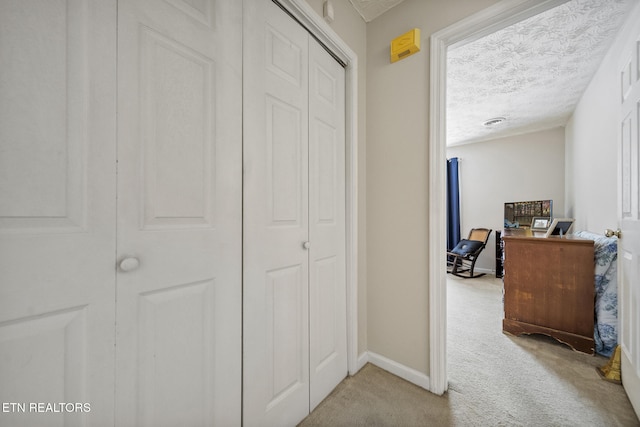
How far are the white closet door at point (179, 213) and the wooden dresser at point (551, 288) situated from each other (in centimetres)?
247

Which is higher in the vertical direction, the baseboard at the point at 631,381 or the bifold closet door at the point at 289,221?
the bifold closet door at the point at 289,221

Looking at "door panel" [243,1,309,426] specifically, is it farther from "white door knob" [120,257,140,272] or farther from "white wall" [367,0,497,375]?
"white wall" [367,0,497,375]

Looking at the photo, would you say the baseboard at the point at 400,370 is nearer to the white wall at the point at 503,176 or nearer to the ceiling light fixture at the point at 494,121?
the ceiling light fixture at the point at 494,121

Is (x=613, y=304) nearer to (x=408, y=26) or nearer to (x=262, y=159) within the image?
(x=408, y=26)

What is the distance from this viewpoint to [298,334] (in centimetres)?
123

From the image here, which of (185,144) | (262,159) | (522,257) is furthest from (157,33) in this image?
(522,257)

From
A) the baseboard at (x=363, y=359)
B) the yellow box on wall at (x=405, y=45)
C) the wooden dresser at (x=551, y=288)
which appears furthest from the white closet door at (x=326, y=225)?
the wooden dresser at (x=551, y=288)

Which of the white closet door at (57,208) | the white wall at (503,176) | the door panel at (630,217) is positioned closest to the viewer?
the white closet door at (57,208)

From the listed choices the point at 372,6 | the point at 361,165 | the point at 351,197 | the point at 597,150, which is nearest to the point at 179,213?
the point at 351,197

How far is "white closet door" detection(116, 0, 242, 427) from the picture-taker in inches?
27.5

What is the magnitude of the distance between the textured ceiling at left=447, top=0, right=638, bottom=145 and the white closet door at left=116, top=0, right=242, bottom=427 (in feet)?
7.22

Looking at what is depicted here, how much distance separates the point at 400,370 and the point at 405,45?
2097 mm

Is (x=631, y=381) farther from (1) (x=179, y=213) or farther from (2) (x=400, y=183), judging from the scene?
(1) (x=179, y=213)

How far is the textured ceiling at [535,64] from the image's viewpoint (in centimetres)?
172
